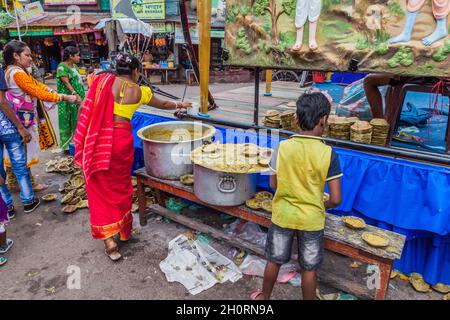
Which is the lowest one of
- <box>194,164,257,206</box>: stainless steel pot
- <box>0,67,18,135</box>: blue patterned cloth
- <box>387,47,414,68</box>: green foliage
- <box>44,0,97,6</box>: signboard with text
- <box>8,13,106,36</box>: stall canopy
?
<box>194,164,257,206</box>: stainless steel pot

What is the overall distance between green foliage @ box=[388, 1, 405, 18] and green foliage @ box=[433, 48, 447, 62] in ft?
1.36

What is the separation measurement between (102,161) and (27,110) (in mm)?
1739

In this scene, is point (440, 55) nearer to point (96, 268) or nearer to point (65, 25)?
point (96, 268)

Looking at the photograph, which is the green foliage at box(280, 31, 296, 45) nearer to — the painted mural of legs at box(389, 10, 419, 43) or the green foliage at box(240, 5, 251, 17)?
the green foliage at box(240, 5, 251, 17)

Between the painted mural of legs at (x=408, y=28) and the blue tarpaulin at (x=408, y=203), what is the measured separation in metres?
1.01

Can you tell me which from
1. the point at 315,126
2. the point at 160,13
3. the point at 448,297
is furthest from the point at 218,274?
the point at 160,13

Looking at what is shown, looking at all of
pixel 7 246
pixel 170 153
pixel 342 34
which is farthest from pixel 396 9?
pixel 7 246

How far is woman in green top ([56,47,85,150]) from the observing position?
4883mm

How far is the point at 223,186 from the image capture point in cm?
275

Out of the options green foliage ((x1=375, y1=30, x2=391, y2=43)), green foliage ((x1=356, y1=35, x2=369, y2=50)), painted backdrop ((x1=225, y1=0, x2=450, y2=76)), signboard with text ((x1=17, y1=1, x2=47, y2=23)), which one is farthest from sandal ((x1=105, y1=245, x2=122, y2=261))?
signboard with text ((x1=17, y1=1, x2=47, y2=23))

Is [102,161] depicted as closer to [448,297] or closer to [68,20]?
[448,297]

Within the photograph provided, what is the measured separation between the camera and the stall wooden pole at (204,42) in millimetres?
4309

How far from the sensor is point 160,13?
1530cm
